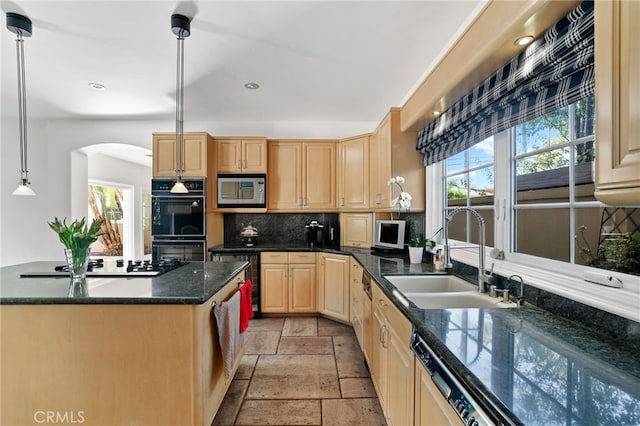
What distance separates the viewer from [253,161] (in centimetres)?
372

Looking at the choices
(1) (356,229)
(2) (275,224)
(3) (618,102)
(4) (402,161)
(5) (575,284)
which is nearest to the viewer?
(3) (618,102)

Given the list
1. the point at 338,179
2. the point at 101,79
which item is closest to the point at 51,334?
the point at 101,79

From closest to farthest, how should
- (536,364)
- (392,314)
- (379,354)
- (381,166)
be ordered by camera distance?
(536,364) < (392,314) < (379,354) < (381,166)

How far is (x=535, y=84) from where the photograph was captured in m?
1.29

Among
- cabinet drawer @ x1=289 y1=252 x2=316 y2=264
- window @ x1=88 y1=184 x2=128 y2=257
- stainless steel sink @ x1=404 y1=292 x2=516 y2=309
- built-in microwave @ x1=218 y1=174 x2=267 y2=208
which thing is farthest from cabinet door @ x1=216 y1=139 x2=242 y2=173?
stainless steel sink @ x1=404 y1=292 x2=516 y2=309

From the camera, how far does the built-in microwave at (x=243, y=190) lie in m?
3.71

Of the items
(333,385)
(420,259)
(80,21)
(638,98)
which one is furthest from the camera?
(420,259)

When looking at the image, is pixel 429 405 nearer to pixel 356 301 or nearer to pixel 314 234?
pixel 356 301

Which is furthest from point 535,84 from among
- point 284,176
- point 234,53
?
point 284,176

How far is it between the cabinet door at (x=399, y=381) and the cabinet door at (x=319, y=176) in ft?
7.74

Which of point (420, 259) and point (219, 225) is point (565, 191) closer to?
point (420, 259)

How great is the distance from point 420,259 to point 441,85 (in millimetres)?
1372

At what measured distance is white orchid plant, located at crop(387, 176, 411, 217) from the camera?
2.67 meters

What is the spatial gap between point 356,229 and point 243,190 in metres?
1.53
